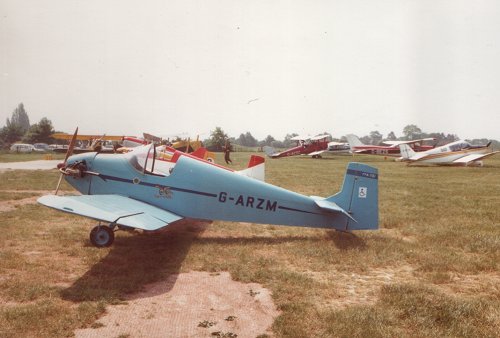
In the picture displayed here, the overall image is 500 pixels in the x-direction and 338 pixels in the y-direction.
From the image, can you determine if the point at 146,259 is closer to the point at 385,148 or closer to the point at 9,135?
the point at 385,148

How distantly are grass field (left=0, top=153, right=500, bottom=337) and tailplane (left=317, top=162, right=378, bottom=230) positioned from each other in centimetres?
45

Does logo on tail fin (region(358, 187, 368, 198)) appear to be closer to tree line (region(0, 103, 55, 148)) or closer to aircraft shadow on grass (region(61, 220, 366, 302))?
aircraft shadow on grass (region(61, 220, 366, 302))

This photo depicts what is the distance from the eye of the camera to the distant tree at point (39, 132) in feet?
272

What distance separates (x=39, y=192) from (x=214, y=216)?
10092 mm

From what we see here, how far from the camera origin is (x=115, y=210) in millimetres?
6504

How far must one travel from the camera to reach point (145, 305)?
15.9 feet

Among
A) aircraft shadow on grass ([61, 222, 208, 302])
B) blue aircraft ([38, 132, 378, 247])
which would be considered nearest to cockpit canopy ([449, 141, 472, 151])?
blue aircraft ([38, 132, 378, 247])

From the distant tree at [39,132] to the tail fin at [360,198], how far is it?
90.1 meters

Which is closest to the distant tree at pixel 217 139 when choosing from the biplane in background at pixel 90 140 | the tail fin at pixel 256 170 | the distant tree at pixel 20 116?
the biplane in background at pixel 90 140

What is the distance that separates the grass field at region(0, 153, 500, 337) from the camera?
14.5 feet

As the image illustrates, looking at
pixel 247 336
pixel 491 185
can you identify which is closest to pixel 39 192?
pixel 247 336

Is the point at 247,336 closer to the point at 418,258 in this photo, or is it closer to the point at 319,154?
the point at 418,258

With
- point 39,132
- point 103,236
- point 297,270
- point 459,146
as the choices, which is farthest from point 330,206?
point 39,132

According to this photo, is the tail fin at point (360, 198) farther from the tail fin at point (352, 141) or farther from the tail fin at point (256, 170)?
the tail fin at point (352, 141)
